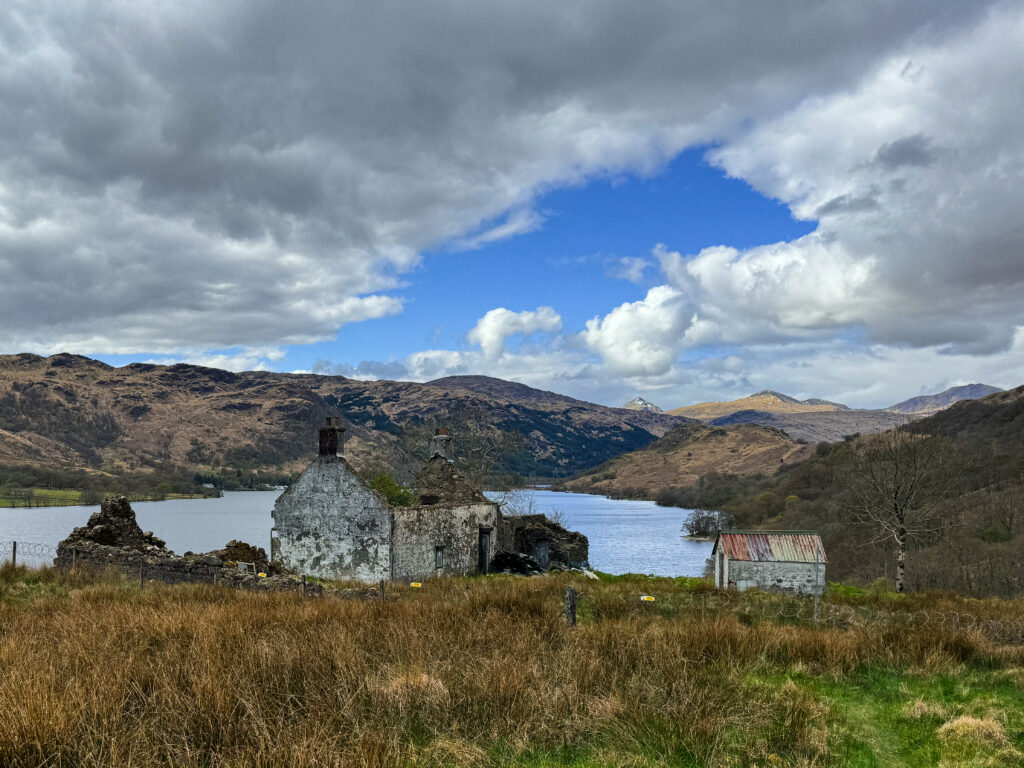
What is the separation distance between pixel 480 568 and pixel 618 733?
24.4 metres

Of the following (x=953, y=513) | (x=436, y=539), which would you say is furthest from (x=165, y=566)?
(x=953, y=513)

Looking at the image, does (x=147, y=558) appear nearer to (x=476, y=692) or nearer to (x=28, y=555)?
(x=28, y=555)

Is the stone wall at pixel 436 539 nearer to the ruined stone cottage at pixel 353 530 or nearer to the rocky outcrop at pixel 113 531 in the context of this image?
the ruined stone cottage at pixel 353 530

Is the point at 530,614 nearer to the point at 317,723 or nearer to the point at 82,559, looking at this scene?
the point at 317,723

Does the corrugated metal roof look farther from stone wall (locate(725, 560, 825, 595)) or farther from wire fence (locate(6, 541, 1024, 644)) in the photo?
wire fence (locate(6, 541, 1024, 644))

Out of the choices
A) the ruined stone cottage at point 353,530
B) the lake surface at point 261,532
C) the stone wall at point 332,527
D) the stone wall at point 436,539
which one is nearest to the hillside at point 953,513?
the lake surface at point 261,532

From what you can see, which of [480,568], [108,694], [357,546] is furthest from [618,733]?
[480,568]

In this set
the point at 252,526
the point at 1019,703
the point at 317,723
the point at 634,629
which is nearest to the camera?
the point at 317,723

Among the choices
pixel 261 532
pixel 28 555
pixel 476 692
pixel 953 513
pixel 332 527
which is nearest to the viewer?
pixel 476 692

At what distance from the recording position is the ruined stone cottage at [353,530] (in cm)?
2628

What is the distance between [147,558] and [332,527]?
6882mm

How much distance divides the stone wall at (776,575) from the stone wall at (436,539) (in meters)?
11.6

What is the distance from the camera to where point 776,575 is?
31250 millimetres

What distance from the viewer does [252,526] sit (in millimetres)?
111875
